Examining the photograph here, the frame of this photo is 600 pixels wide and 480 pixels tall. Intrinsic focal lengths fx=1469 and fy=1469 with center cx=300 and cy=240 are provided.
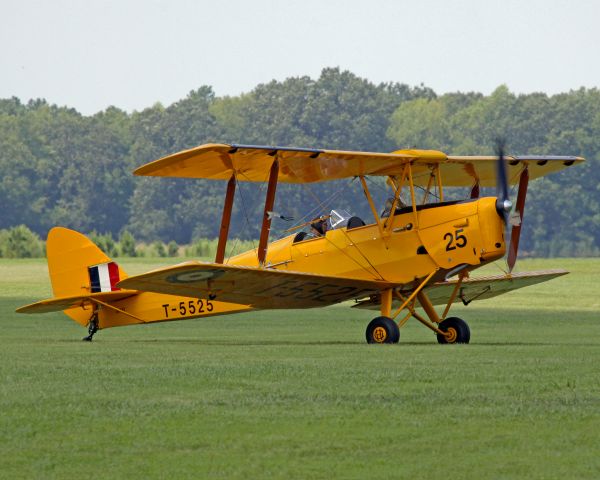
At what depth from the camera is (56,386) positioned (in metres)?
13.1

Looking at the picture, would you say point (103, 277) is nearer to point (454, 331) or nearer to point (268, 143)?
point (454, 331)

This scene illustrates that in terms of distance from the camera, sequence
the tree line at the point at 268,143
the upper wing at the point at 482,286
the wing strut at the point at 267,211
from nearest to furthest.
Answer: the wing strut at the point at 267,211, the upper wing at the point at 482,286, the tree line at the point at 268,143

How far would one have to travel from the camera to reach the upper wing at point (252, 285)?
18766mm

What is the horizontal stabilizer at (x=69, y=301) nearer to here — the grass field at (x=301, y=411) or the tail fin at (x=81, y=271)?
the tail fin at (x=81, y=271)

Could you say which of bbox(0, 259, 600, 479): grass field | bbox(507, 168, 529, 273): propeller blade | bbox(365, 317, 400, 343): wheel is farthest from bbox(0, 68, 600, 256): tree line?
bbox(0, 259, 600, 479): grass field

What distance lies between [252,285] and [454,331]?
296 cm

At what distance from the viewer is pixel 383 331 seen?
19.7 metres

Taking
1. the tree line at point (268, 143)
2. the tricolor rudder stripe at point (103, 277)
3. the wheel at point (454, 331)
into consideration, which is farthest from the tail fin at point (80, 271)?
the tree line at point (268, 143)

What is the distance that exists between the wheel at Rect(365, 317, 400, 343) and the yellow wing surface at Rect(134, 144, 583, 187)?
225 centimetres

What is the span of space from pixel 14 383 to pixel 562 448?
223 inches

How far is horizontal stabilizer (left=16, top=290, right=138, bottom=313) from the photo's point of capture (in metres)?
21.3

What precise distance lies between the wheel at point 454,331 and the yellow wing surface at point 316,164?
2247mm

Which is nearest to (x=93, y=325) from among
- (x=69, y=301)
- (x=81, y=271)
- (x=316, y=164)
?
(x=81, y=271)

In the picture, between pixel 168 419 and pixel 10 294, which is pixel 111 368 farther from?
pixel 10 294
